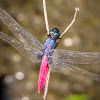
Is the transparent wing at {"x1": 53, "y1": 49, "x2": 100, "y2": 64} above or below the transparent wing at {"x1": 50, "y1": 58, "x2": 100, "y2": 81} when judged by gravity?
above

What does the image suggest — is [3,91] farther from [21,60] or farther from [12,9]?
[12,9]

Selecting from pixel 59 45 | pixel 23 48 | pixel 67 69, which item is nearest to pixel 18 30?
pixel 23 48

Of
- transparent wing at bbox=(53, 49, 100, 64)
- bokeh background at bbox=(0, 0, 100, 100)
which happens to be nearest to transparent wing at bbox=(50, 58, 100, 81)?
transparent wing at bbox=(53, 49, 100, 64)

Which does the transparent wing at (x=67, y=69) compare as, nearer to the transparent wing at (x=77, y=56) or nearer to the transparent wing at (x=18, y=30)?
the transparent wing at (x=77, y=56)

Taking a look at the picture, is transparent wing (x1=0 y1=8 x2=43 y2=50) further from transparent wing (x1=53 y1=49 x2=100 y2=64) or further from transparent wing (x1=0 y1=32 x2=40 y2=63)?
transparent wing (x1=53 y1=49 x2=100 y2=64)

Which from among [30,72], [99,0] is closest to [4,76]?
[30,72]

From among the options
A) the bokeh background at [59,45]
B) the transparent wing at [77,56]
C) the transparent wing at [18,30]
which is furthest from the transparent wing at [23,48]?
the bokeh background at [59,45]

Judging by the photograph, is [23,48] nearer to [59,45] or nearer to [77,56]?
[77,56]
